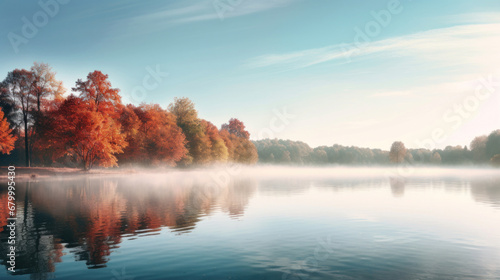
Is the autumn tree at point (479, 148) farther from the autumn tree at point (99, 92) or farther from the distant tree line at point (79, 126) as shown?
the autumn tree at point (99, 92)

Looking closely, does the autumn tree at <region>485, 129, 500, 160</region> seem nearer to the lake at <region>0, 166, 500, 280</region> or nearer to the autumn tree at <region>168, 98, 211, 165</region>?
the autumn tree at <region>168, 98, 211, 165</region>

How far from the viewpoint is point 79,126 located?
6269cm

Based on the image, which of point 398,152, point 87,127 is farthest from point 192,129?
point 398,152

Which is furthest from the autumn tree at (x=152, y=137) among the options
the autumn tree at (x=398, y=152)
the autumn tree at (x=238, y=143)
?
the autumn tree at (x=398, y=152)

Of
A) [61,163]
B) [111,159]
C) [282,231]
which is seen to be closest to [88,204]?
[282,231]

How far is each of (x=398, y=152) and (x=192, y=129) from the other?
121189 millimetres

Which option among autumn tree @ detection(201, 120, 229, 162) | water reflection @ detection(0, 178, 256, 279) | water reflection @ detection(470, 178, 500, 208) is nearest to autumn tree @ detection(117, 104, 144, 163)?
autumn tree @ detection(201, 120, 229, 162)

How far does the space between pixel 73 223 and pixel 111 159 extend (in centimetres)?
4838

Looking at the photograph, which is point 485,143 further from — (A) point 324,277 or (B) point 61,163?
(A) point 324,277

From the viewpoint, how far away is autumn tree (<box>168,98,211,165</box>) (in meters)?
103

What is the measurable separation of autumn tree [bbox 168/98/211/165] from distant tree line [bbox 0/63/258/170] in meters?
2.87

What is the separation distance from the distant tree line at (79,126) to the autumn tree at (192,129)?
287cm

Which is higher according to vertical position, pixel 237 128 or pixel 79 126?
pixel 237 128

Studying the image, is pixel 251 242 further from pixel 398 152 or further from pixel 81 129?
pixel 398 152
